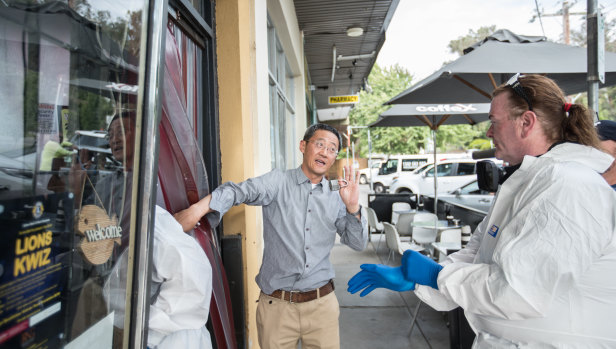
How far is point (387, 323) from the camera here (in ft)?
13.7

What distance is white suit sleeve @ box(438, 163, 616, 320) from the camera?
1.11m

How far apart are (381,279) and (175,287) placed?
1.00 meters

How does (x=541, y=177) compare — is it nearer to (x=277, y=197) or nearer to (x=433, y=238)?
(x=277, y=197)

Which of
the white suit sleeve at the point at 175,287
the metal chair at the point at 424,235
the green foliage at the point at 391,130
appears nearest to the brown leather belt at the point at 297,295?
the white suit sleeve at the point at 175,287

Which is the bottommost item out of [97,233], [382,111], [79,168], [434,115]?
[97,233]

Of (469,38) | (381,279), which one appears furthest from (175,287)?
(469,38)

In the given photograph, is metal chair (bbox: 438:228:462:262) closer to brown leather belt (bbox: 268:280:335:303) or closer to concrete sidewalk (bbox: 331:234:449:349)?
concrete sidewalk (bbox: 331:234:449:349)

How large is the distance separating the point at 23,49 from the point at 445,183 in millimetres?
15281

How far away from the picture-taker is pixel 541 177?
1.25 metres

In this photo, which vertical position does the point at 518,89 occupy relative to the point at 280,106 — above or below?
below

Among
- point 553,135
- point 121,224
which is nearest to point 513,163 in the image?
point 553,135

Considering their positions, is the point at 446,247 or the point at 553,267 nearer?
the point at 553,267

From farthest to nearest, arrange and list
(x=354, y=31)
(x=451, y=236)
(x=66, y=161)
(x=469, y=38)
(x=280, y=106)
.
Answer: (x=469, y=38) < (x=354, y=31) < (x=280, y=106) < (x=451, y=236) < (x=66, y=161)

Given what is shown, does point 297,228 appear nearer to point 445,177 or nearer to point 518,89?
point 518,89
